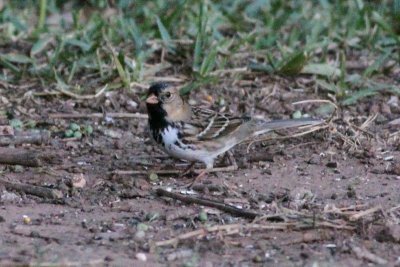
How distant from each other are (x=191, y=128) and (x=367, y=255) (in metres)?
1.92

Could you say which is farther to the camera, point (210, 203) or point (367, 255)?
point (210, 203)

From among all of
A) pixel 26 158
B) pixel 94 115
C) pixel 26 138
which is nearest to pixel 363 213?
pixel 26 158

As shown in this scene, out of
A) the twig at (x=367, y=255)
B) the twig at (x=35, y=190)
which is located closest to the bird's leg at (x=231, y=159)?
the twig at (x=35, y=190)

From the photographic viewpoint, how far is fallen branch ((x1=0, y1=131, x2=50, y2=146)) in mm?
7586

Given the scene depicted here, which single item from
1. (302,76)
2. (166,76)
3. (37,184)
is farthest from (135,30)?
(37,184)

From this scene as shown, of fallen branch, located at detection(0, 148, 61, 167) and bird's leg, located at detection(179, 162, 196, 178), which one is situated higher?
bird's leg, located at detection(179, 162, 196, 178)

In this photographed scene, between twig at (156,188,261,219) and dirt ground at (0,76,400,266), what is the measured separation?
0.03 m

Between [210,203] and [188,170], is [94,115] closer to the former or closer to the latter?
[188,170]

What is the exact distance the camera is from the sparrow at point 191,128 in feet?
23.1

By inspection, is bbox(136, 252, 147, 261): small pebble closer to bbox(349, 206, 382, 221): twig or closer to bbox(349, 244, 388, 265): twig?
bbox(349, 244, 388, 265): twig

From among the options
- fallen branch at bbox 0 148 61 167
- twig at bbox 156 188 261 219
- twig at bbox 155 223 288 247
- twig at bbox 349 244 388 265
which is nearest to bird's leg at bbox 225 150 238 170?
twig at bbox 156 188 261 219

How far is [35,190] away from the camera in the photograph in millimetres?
6605

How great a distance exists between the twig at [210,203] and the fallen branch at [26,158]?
86cm

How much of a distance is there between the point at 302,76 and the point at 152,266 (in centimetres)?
377
